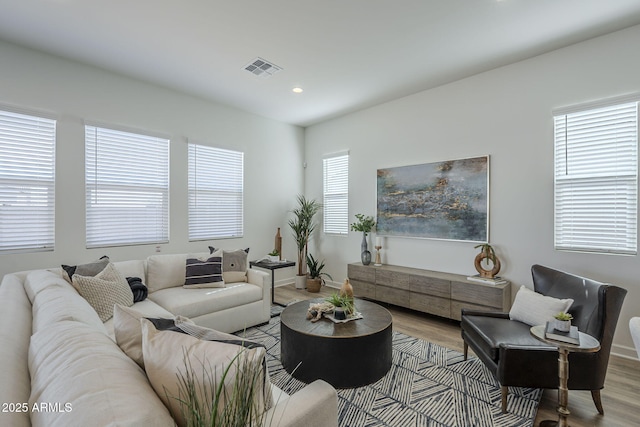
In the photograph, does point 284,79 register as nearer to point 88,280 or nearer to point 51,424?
point 88,280

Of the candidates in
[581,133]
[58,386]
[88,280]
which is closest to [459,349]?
[581,133]

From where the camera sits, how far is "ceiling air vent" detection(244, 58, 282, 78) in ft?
11.3

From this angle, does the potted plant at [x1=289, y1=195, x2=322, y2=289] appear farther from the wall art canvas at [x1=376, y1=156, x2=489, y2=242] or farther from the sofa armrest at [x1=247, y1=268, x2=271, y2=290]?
the sofa armrest at [x1=247, y1=268, x2=271, y2=290]

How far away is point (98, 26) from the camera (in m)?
2.78

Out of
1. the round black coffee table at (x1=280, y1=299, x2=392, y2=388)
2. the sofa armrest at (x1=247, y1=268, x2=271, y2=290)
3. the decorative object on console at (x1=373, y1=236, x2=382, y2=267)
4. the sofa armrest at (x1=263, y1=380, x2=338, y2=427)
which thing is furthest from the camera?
the decorative object on console at (x1=373, y1=236, x2=382, y2=267)

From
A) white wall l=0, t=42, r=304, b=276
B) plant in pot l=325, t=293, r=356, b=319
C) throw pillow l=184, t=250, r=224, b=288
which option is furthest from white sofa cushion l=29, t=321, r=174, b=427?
white wall l=0, t=42, r=304, b=276

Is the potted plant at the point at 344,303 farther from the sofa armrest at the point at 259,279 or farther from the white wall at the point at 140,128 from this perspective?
the white wall at the point at 140,128

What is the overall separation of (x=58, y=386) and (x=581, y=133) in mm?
4343

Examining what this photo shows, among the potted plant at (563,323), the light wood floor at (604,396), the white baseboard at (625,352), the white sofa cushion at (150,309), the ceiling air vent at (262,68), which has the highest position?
the ceiling air vent at (262,68)

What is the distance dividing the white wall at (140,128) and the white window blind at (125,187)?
0.10 meters

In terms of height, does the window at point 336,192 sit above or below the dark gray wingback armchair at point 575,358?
above

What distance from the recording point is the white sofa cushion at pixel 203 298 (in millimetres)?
2965

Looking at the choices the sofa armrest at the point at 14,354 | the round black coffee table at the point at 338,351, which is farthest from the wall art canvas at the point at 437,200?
the sofa armrest at the point at 14,354

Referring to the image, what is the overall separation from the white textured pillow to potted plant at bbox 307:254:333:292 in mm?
3125
